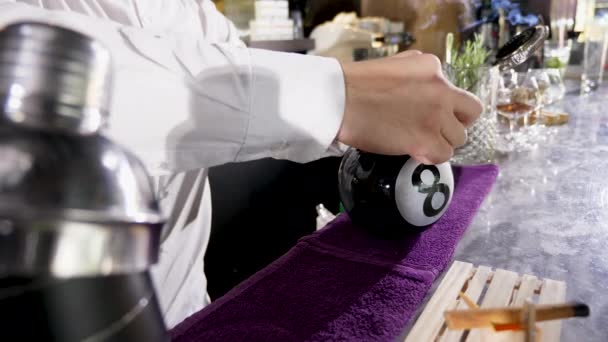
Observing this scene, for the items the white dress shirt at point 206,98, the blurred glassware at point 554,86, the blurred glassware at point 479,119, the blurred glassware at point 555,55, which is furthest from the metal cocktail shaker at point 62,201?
the blurred glassware at point 555,55

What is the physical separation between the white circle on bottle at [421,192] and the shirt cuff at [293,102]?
16 centimetres

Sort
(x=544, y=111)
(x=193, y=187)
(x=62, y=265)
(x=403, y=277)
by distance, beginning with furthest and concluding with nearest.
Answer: (x=544, y=111) < (x=193, y=187) < (x=403, y=277) < (x=62, y=265)

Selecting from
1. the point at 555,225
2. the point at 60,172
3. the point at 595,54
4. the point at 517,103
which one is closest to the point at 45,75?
the point at 60,172

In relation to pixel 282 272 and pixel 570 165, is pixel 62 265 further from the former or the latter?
pixel 570 165

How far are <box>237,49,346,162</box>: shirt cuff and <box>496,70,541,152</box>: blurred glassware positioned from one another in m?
0.97

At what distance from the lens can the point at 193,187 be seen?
0.77 m

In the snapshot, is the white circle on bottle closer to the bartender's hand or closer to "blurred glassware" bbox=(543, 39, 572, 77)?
the bartender's hand

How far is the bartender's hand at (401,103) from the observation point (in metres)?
0.53

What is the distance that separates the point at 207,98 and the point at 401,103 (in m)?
0.21

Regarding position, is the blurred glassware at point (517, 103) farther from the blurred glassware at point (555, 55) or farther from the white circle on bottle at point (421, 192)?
the white circle on bottle at point (421, 192)

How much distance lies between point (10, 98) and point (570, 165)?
1158 millimetres

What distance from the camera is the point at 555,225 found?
0.77 metres

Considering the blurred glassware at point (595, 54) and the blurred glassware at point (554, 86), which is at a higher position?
the blurred glassware at point (595, 54)

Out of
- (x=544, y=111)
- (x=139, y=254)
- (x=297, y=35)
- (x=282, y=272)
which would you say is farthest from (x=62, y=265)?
(x=297, y=35)
